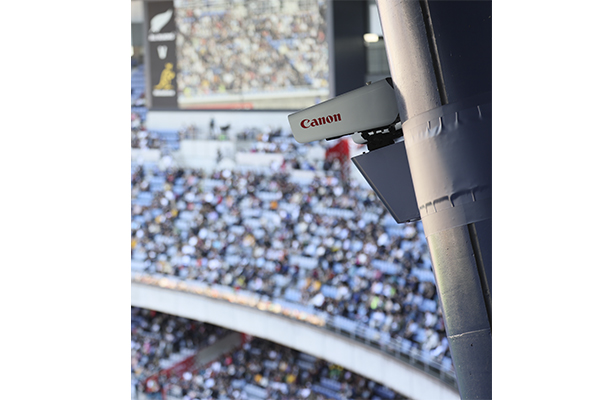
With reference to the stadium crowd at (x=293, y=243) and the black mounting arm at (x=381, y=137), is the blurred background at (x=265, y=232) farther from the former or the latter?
the black mounting arm at (x=381, y=137)

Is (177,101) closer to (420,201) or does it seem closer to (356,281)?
(356,281)

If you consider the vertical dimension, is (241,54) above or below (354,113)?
above

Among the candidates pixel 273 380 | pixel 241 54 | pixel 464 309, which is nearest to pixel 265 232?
pixel 273 380

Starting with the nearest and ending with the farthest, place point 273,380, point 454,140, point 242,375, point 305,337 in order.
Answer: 1. point 454,140
2. point 305,337
3. point 273,380
4. point 242,375

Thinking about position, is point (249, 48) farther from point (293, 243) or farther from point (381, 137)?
point (381, 137)

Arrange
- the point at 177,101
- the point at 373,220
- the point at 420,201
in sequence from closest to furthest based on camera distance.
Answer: the point at 420,201 < the point at 373,220 < the point at 177,101
